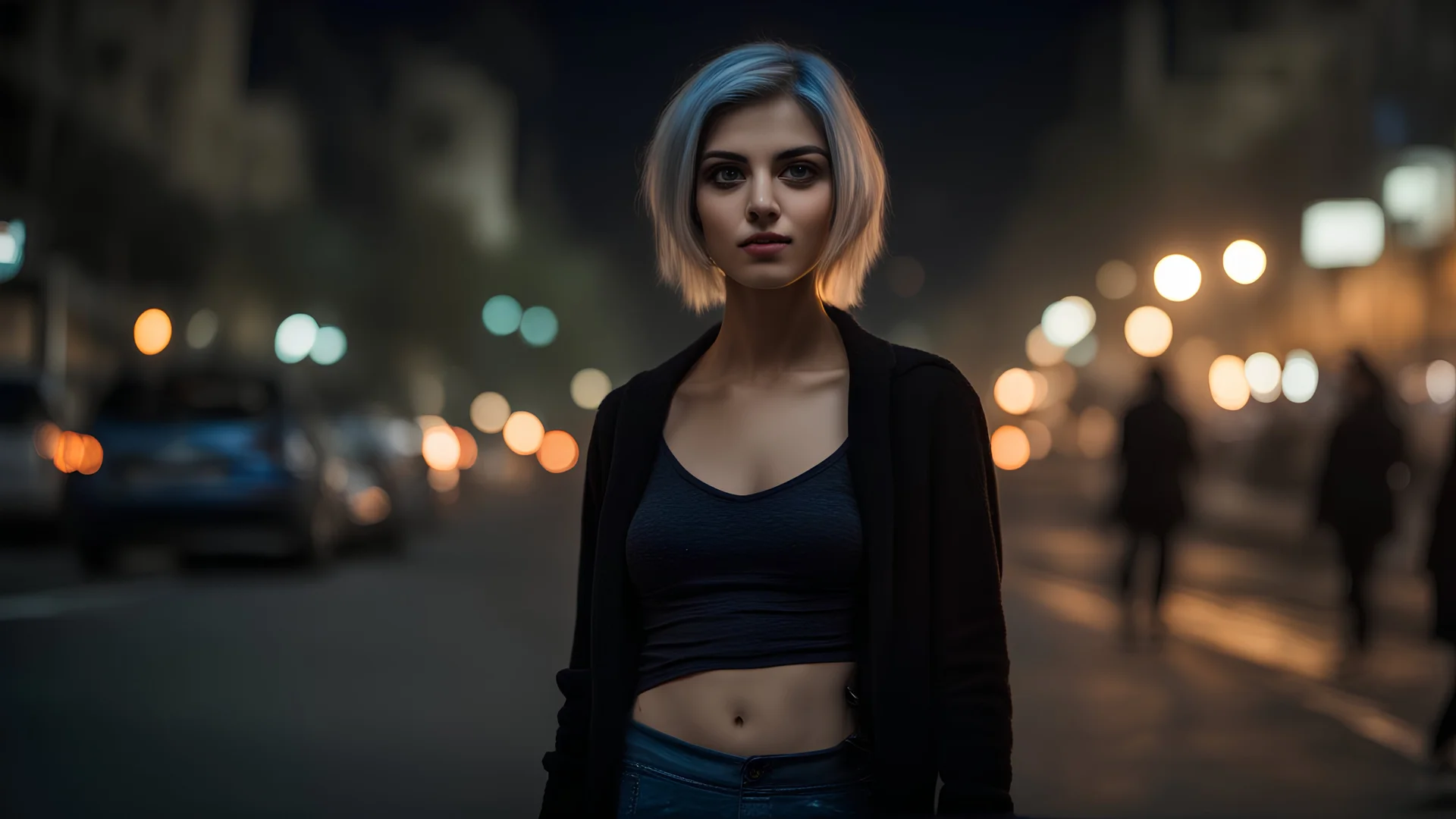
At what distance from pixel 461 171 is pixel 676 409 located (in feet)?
531

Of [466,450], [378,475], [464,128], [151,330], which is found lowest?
[466,450]

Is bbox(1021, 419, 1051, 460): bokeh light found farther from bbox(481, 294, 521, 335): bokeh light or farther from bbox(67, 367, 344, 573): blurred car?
bbox(67, 367, 344, 573): blurred car

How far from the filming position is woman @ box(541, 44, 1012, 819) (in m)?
2.96

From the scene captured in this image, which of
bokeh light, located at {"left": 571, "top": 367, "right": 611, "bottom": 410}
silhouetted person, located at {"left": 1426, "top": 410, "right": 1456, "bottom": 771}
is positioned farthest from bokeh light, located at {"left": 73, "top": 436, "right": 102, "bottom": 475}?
bokeh light, located at {"left": 571, "top": 367, "right": 611, "bottom": 410}

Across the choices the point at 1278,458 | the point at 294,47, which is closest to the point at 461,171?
the point at 294,47

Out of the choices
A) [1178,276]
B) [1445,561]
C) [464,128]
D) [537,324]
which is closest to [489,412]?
[537,324]

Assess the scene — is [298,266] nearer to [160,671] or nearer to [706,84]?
[160,671]

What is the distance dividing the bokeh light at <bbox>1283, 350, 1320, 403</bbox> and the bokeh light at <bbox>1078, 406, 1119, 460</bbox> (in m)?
11.1

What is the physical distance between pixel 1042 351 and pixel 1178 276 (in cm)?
9321

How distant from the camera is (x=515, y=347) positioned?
101 m

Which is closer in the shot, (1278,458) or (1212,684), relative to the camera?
(1212,684)

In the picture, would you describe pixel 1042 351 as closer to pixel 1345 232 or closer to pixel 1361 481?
pixel 1345 232

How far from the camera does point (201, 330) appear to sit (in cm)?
→ 6250

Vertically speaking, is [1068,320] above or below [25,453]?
above
